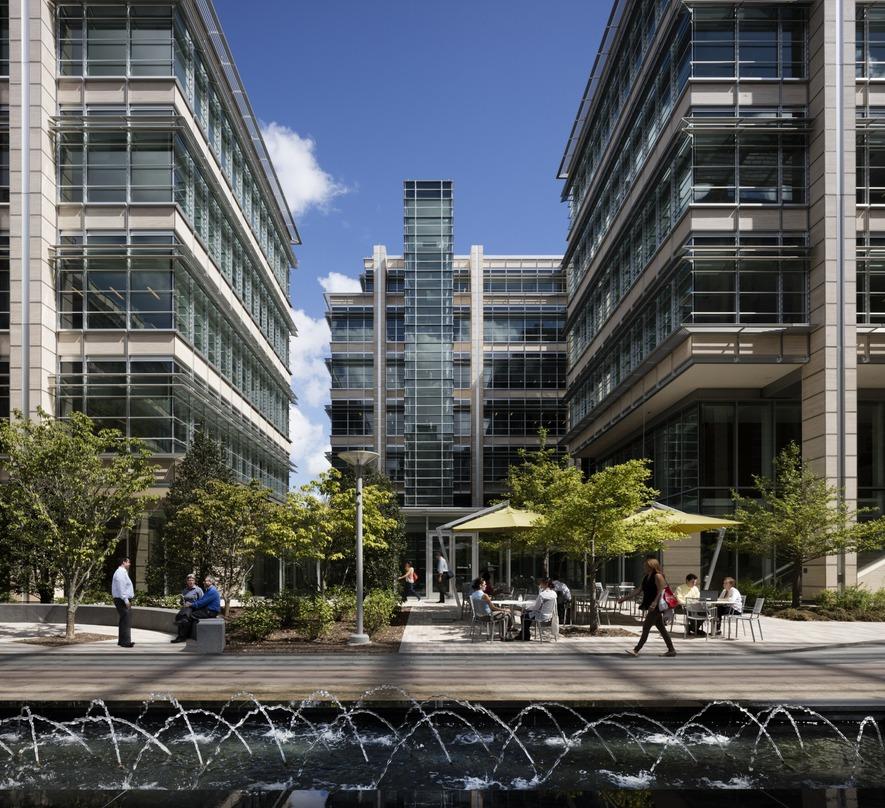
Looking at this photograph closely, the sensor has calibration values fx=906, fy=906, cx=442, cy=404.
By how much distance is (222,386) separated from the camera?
41656 mm

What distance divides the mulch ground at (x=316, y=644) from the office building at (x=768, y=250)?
51.8 ft

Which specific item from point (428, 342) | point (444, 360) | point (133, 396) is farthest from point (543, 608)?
point (428, 342)

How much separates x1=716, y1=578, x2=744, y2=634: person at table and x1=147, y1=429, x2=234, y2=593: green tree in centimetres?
1460

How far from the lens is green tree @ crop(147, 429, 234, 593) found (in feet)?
92.0

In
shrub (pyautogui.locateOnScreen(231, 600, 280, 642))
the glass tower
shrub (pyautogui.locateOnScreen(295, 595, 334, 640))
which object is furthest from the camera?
the glass tower

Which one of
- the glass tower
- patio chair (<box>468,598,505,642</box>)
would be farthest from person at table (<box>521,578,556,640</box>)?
the glass tower

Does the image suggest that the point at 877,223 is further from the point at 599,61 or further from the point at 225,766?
the point at 225,766

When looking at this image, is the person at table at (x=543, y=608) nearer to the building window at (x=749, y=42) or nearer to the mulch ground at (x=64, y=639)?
the mulch ground at (x=64, y=639)

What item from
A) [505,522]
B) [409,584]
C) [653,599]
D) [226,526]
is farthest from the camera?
[409,584]

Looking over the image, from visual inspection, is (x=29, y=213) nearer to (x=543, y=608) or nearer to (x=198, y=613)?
(x=198, y=613)

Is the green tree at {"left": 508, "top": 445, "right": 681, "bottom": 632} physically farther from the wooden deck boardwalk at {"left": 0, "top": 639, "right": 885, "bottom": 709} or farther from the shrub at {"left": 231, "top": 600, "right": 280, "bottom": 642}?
the shrub at {"left": 231, "top": 600, "right": 280, "bottom": 642}

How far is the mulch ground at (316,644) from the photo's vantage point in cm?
1761

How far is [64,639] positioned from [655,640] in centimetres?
1312

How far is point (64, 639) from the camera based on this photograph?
20.1m
